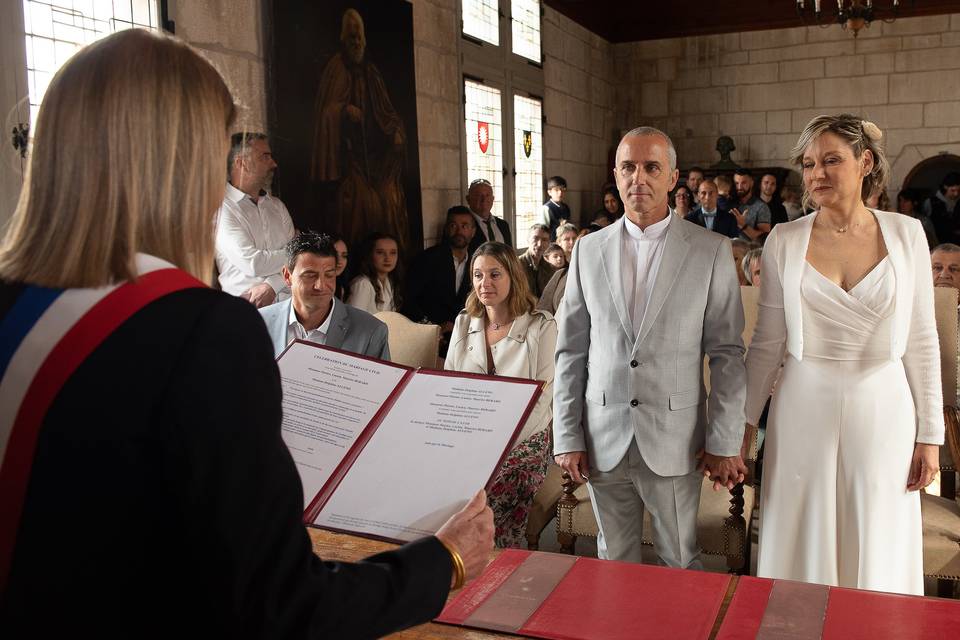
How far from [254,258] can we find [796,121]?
1030cm

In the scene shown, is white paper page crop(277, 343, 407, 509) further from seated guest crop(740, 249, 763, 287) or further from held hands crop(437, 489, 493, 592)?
seated guest crop(740, 249, 763, 287)

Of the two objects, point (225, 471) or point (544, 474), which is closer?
point (225, 471)

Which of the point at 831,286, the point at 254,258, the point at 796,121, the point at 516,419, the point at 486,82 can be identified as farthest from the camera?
the point at 796,121

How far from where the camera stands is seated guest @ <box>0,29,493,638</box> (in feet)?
2.67

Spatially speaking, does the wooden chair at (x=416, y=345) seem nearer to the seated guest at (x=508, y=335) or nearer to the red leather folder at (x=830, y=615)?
the seated guest at (x=508, y=335)

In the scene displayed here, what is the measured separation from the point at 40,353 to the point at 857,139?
95.4 inches

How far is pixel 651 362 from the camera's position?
2.67m

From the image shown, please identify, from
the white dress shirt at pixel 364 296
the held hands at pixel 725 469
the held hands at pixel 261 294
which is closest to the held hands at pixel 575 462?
the held hands at pixel 725 469

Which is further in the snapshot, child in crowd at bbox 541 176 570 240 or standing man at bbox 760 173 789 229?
standing man at bbox 760 173 789 229

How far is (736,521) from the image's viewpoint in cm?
314

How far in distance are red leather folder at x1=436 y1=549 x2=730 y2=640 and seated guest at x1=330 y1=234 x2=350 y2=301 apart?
160 inches

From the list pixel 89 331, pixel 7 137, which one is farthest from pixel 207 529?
pixel 7 137

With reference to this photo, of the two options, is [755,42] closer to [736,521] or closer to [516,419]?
[736,521]

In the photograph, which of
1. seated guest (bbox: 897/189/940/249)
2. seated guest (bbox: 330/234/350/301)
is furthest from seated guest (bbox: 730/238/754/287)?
seated guest (bbox: 897/189/940/249)
